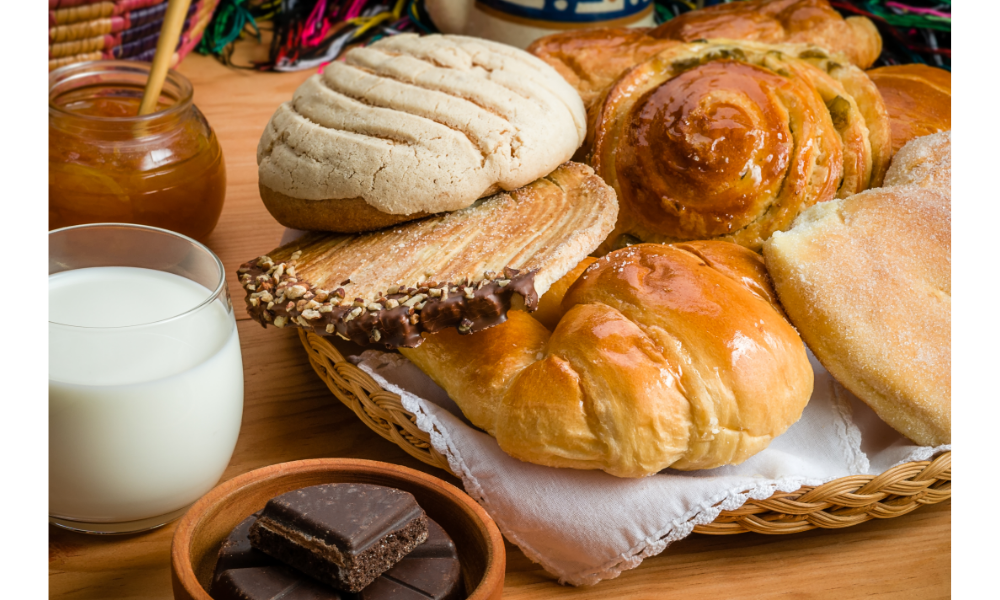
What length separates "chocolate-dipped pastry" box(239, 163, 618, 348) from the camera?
79 cm

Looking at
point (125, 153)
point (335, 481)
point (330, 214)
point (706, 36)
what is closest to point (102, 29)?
point (125, 153)

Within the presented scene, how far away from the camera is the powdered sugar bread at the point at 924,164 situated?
1031 mm

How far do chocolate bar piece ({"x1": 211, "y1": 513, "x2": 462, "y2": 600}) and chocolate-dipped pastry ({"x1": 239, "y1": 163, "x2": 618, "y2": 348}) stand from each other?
8.5 inches

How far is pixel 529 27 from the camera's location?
160cm

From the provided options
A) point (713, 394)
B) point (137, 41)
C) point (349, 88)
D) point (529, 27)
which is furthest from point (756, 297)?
point (137, 41)

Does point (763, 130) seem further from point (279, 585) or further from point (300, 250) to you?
point (279, 585)

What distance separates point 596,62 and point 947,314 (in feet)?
2.06

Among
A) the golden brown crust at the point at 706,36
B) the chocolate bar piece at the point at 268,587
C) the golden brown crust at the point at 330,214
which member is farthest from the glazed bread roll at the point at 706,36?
the chocolate bar piece at the point at 268,587

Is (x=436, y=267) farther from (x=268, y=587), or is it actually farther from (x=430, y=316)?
(x=268, y=587)

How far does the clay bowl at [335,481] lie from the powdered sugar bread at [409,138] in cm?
33

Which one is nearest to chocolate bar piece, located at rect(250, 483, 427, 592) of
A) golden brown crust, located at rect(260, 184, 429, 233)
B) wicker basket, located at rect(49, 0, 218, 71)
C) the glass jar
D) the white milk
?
the white milk

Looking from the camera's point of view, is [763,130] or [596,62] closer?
[763,130]

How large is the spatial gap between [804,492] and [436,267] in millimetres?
396

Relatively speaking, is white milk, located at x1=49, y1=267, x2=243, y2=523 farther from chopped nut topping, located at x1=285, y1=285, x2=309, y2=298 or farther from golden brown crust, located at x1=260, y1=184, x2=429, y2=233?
golden brown crust, located at x1=260, y1=184, x2=429, y2=233
